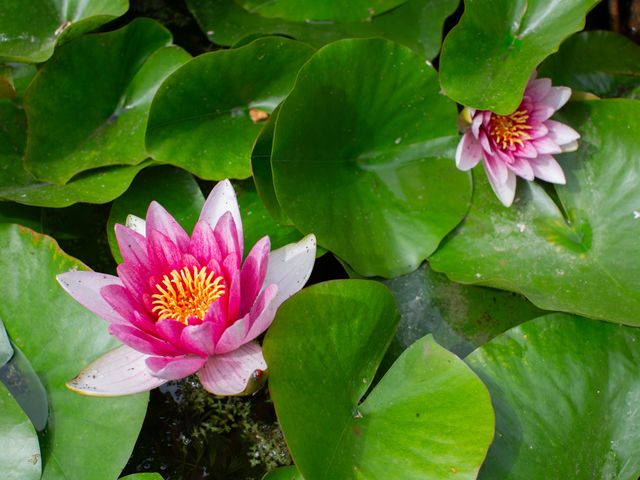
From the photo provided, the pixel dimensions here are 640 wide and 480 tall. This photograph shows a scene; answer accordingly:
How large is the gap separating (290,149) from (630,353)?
0.91m

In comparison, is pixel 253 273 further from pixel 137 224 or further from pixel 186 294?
pixel 137 224

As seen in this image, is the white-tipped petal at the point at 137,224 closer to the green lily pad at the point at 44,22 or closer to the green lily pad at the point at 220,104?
the green lily pad at the point at 220,104

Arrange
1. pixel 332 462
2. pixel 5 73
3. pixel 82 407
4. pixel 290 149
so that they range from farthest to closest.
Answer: pixel 5 73 < pixel 290 149 < pixel 82 407 < pixel 332 462

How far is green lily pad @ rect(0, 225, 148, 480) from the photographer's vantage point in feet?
4.44

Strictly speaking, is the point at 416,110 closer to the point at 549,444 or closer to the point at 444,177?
the point at 444,177

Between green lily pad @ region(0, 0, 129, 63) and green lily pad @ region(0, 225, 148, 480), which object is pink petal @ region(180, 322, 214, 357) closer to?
green lily pad @ region(0, 225, 148, 480)

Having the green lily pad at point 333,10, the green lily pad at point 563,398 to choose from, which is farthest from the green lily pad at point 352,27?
the green lily pad at point 563,398

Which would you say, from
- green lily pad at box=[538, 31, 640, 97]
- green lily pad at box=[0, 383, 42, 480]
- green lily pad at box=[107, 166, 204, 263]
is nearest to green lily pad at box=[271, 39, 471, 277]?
green lily pad at box=[107, 166, 204, 263]

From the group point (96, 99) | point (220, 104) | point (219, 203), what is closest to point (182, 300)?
point (219, 203)

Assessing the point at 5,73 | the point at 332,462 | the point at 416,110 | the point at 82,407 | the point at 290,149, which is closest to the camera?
the point at 332,462

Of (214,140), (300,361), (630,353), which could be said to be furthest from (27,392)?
(630,353)

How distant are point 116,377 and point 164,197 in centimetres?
54

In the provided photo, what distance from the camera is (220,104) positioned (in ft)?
5.57

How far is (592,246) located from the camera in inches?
62.4
